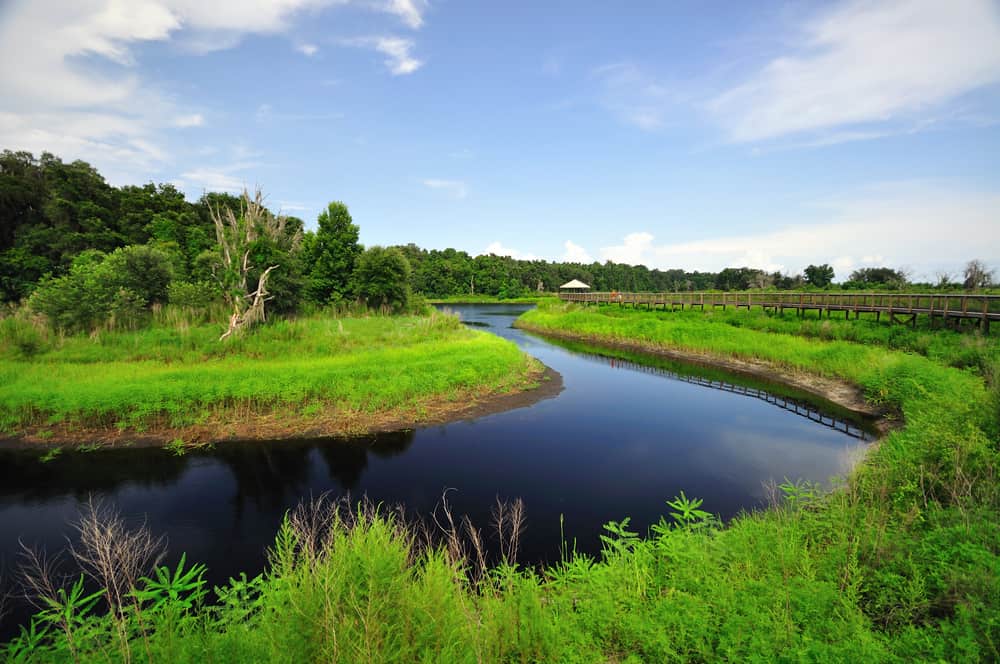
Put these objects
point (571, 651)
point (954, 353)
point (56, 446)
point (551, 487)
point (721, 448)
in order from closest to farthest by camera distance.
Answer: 1. point (571, 651)
2. point (551, 487)
3. point (56, 446)
4. point (721, 448)
5. point (954, 353)

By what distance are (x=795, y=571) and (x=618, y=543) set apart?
8.03ft

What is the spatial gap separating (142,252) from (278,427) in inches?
699

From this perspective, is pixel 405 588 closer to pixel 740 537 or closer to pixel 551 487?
pixel 740 537

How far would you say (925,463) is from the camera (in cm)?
739

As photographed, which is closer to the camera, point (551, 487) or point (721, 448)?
point (551, 487)

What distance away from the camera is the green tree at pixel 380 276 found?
35781 millimetres

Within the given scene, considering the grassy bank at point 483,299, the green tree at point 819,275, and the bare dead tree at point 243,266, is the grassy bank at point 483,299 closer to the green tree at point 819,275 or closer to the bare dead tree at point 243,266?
the green tree at point 819,275

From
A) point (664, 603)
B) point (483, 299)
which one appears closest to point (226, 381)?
point (664, 603)

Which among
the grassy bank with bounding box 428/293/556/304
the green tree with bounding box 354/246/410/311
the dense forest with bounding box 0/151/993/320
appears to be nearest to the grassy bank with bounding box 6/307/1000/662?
the dense forest with bounding box 0/151/993/320

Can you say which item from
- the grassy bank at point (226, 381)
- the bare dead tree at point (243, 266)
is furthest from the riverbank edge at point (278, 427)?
the bare dead tree at point (243, 266)

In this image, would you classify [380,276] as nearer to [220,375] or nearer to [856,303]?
[220,375]

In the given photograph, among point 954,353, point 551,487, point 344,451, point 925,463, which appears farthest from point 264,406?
point 954,353

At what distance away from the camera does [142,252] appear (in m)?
22.6

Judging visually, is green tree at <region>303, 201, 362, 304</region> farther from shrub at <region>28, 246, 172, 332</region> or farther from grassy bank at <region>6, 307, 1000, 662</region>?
grassy bank at <region>6, 307, 1000, 662</region>
